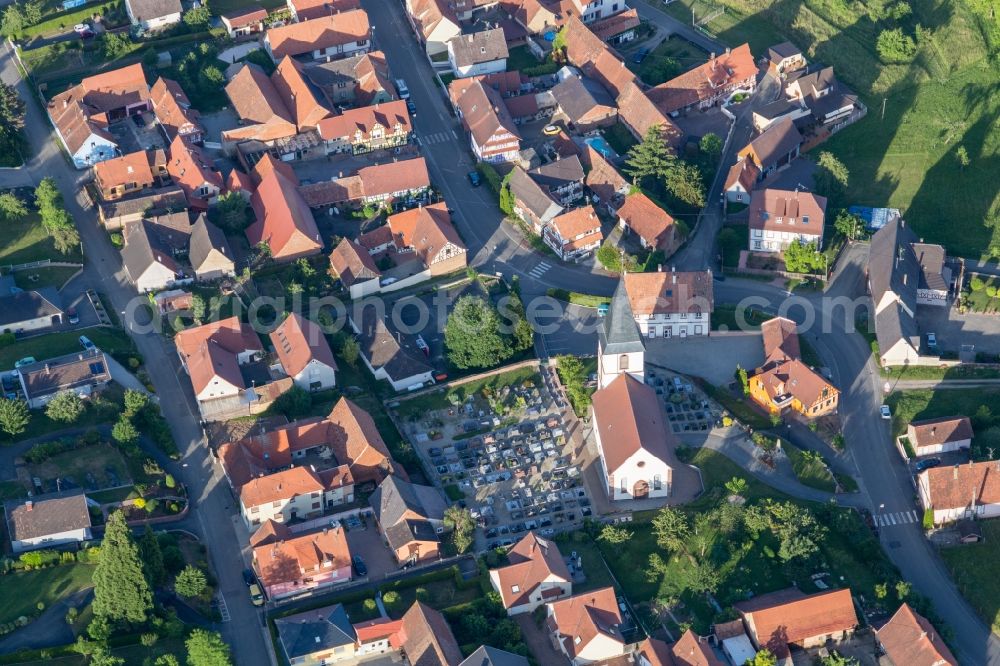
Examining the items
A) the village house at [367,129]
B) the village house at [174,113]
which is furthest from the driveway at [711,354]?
the village house at [174,113]

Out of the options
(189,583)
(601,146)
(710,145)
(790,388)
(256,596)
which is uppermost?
(601,146)

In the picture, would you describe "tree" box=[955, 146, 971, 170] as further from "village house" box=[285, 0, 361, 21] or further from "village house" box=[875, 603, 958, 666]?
"village house" box=[285, 0, 361, 21]

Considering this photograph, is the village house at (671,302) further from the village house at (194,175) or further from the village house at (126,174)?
the village house at (126,174)

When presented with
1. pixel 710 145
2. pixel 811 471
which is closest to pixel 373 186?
pixel 710 145

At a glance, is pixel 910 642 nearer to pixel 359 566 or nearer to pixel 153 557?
pixel 359 566

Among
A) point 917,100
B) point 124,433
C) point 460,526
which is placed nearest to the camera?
point 460,526

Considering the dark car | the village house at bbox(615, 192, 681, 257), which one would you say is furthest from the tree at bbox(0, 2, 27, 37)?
the dark car
